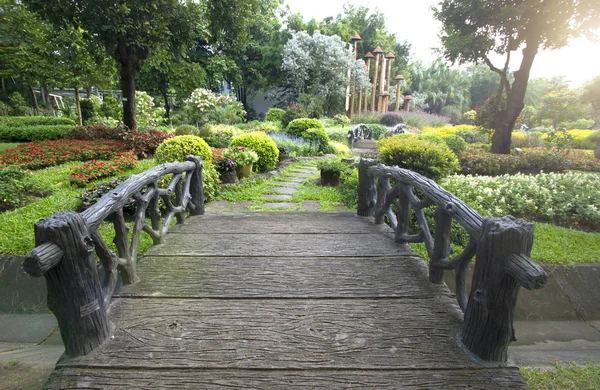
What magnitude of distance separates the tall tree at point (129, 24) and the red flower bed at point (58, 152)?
198 cm

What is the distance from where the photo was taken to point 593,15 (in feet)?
28.4

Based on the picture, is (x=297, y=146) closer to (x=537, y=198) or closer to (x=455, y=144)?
(x=455, y=144)

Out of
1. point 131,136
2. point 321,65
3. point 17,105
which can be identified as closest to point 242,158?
point 131,136

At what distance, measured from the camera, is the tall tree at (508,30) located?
8.80 m

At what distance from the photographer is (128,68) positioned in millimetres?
10234

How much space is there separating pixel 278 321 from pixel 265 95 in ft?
83.4

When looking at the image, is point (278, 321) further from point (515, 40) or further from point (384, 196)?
point (515, 40)

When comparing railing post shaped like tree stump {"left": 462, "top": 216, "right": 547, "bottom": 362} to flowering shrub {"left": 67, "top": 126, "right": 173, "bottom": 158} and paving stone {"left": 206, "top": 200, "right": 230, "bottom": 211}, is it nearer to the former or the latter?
paving stone {"left": 206, "top": 200, "right": 230, "bottom": 211}

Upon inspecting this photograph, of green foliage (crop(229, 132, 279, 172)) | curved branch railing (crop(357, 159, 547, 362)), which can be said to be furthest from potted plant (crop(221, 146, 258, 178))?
curved branch railing (crop(357, 159, 547, 362))

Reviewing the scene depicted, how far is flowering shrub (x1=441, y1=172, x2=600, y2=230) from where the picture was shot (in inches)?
197

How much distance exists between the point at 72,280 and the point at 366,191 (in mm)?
3250

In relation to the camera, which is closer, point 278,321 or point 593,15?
point 278,321

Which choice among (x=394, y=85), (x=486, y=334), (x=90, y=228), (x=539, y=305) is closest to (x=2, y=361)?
(x=90, y=228)

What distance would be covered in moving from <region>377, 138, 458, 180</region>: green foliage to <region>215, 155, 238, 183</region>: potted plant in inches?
127
